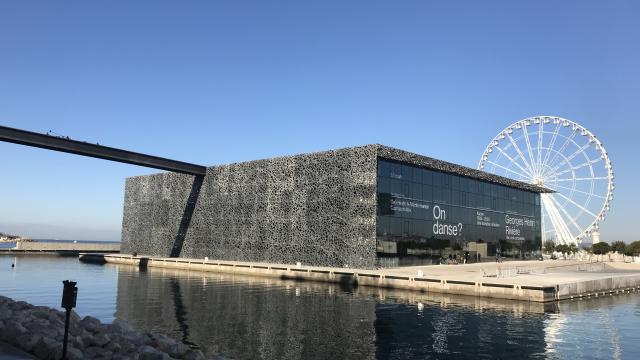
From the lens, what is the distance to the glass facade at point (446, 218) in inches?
2235

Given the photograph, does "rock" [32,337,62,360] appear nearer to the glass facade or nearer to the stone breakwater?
the stone breakwater

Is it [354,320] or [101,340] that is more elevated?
[101,340]

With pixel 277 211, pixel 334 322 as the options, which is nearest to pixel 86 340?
pixel 334 322

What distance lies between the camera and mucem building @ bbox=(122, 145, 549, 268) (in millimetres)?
56031

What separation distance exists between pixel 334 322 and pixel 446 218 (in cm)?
4192

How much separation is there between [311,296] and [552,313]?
1608 cm

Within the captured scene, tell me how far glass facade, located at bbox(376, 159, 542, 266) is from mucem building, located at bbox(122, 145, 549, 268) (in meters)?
0.12

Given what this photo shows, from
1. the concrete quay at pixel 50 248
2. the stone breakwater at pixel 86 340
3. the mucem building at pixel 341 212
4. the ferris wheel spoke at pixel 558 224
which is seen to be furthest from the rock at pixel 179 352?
the concrete quay at pixel 50 248

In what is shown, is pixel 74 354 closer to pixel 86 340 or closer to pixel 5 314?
pixel 86 340

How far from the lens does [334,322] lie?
26.3 meters

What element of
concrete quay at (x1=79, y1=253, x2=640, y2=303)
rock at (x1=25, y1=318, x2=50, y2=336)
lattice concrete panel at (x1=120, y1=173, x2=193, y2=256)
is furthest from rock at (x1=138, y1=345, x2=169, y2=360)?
lattice concrete panel at (x1=120, y1=173, x2=193, y2=256)

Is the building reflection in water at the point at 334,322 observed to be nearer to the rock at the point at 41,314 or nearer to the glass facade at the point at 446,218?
the rock at the point at 41,314

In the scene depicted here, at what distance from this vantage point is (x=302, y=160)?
62.0m

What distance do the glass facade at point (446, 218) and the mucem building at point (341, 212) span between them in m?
0.12
